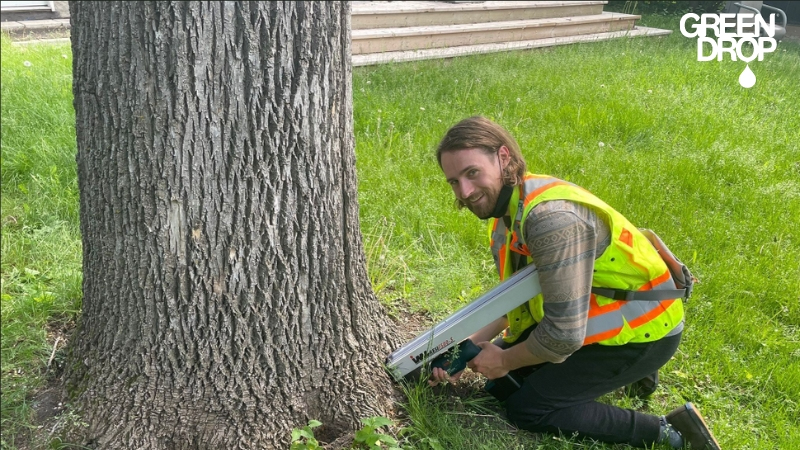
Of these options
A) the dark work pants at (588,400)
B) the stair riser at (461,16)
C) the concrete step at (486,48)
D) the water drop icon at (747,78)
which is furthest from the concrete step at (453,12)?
the dark work pants at (588,400)

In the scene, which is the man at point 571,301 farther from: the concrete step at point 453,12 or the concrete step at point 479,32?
the concrete step at point 453,12

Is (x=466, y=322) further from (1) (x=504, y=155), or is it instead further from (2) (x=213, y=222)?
(2) (x=213, y=222)

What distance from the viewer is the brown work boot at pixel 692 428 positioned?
2.64 meters

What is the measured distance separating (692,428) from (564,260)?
101 centimetres

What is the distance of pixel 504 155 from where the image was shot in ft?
7.96

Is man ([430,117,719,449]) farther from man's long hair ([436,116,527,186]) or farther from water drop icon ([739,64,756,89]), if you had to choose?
water drop icon ([739,64,756,89])

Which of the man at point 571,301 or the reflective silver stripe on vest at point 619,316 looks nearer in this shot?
the man at point 571,301

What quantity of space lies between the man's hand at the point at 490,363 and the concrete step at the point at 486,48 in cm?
481

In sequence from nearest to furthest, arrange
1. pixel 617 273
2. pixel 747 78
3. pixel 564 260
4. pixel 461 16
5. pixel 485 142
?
pixel 564 260 → pixel 485 142 → pixel 617 273 → pixel 747 78 → pixel 461 16

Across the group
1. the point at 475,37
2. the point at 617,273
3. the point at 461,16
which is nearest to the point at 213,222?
the point at 617,273

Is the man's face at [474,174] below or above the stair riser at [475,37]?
above

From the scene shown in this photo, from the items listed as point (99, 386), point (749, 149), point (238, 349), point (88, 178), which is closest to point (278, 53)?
point (88, 178)

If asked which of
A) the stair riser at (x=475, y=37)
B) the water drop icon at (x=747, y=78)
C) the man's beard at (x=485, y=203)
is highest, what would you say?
the man's beard at (x=485, y=203)

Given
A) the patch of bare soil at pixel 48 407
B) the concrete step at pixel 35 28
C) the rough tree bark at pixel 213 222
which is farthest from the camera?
the concrete step at pixel 35 28
